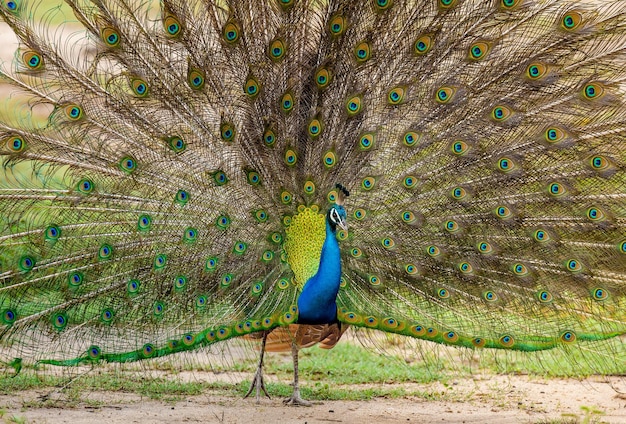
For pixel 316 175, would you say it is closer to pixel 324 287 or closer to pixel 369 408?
pixel 324 287

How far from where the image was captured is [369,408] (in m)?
5.94

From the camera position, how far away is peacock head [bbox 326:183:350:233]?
192 inches

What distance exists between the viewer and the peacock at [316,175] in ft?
16.8

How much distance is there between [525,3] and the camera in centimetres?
503

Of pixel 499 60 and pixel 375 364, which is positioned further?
pixel 375 364

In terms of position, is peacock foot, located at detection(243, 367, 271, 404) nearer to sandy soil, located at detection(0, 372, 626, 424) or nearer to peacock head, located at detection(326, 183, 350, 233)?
sandy soil, located at detection(0, 372, 626, 424)

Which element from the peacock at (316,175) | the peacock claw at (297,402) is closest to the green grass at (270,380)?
the peacock claw at (297,402)

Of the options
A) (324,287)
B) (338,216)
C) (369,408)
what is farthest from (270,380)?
(338,216)

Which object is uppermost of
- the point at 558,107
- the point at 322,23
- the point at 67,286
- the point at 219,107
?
the point at 322,23

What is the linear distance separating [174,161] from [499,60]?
2.01m

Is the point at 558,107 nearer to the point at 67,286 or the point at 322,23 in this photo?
the point at 322,23

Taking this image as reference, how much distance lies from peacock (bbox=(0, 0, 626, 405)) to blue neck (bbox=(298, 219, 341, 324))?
1cm

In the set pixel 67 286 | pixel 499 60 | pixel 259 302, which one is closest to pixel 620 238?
pixel 499 60

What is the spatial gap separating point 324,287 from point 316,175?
2.31 ft
